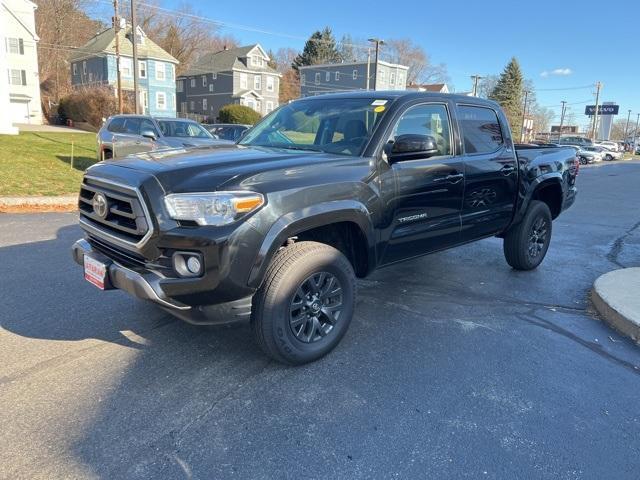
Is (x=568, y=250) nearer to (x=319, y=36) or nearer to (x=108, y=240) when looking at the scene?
(x=108, y=240)

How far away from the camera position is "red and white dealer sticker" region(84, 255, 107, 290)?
3.19 m

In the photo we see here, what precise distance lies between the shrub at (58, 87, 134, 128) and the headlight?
42.1 metres

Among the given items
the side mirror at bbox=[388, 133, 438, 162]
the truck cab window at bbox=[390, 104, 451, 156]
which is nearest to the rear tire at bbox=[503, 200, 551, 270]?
the truck cab window at bbox=[390, 104, 451, 156]

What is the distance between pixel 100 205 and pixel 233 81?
54.1 m

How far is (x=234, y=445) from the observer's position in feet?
8.49

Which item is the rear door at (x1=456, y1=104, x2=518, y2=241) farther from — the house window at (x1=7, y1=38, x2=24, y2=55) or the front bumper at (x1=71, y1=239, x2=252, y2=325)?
the house window at (x1=7, y1=38, x2=24, y2=55)

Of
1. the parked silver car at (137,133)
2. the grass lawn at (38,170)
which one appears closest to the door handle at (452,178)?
the grass lawn at (38,170)

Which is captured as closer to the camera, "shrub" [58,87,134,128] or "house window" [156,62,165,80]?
"shrub" [58,87,134,128]

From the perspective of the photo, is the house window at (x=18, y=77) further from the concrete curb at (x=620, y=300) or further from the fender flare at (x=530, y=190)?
the concrete curb at (x=620, y=300)

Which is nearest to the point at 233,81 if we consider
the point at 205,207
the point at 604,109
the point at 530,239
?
the point at 530,239

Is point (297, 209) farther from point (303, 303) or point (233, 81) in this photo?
point (233, 81)

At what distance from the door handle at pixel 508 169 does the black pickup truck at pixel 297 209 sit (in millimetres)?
11

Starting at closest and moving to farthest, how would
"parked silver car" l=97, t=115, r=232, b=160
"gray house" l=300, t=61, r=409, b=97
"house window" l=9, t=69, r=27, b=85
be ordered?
"parked silver car" l=97, t=115, r=232, b=160
"house window" l=9, t=69, r=27, b=85
"gray house" l=300, t=61, r=409, b=97

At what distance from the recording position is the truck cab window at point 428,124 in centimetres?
402
